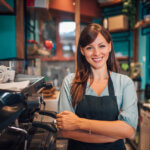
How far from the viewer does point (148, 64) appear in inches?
127

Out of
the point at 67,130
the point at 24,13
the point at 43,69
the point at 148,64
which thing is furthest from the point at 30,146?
the point at 148,64

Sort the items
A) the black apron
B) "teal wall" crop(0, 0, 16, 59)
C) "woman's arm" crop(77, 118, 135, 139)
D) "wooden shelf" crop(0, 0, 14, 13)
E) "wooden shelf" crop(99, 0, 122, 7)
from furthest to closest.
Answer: "wooden shelf" crop(99, 0, 122, 7), "teal wall" crop(0, 0, 16, 59), "wooden shelf" crop(0, 0, 14, 13), the black apron, "woman's arm" crop(77, 118, 135, 139)

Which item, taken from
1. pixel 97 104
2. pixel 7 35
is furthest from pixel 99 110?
pixel 7 35

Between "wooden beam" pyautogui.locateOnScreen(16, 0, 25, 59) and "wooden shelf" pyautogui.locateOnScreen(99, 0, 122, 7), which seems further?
"wooden shelf" pyautogui.locateOnScreen(99, 0, 122, 7)

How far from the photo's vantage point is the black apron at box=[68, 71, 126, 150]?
43.1 inches

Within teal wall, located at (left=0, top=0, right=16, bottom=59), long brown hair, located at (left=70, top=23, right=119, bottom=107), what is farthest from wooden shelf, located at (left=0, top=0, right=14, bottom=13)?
long brown hair, located at (left=70, top=23, right=119, bottom=107)

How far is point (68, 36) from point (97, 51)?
230 centimetres

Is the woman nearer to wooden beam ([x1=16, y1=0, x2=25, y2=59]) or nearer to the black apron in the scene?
the black apron

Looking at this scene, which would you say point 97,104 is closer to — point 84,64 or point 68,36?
point 84,64

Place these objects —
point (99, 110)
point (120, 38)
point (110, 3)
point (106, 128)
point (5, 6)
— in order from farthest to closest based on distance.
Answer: point (120, 38)
point (110, 3)
point (5, 6)
point (99, 110)
point (106, 128)

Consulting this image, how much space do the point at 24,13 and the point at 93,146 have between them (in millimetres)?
1754

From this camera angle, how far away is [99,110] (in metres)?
1.09

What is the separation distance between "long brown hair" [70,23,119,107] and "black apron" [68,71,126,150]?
0.20 feet

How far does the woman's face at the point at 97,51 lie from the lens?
111 cm
